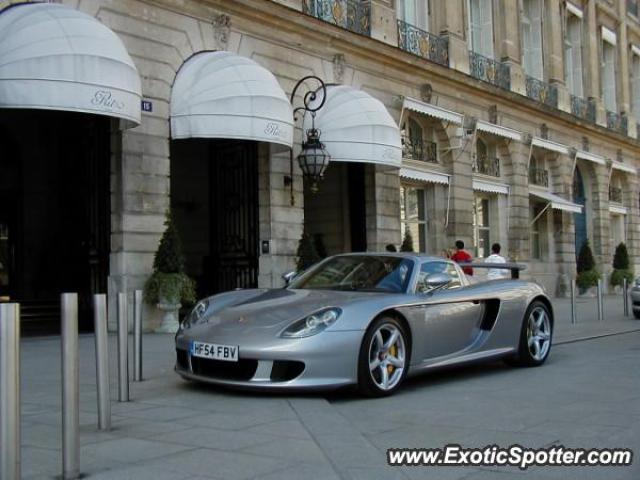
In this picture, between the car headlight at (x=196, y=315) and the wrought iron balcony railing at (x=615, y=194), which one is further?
the wrought iron balcony railing at (x=615, y=194)

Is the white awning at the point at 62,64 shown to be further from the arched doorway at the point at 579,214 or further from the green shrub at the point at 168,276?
the arched doorway at the point at 579,214

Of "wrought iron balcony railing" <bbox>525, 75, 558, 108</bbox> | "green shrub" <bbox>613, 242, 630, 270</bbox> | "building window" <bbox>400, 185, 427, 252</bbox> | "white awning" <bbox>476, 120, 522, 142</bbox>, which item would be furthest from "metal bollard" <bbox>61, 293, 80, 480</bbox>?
"green shrub" <bbox>613, 242, 630, 270</bbox>

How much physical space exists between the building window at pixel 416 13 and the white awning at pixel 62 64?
11.0 metres

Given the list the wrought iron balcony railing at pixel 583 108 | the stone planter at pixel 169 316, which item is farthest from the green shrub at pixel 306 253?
the wrought iron balcony railing at pixel 583 108

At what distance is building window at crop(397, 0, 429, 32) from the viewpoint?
2060 cm

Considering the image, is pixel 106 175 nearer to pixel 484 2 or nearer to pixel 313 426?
pixel 313 426

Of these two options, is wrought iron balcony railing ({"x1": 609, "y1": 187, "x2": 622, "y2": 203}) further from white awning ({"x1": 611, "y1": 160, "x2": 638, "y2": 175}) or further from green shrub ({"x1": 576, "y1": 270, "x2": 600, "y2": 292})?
green shrub ({"x1": 576, "y1": 270, "x2": 600, "y2": 292})

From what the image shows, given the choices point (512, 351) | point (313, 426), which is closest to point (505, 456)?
point (313, 426)

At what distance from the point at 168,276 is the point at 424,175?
30.5 ft

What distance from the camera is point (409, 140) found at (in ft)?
65.8

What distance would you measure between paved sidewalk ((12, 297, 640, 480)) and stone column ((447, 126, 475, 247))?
13756mm

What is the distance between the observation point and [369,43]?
1777 centimetres

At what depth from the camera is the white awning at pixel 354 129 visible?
1580cm

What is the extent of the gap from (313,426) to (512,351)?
3637 mm
